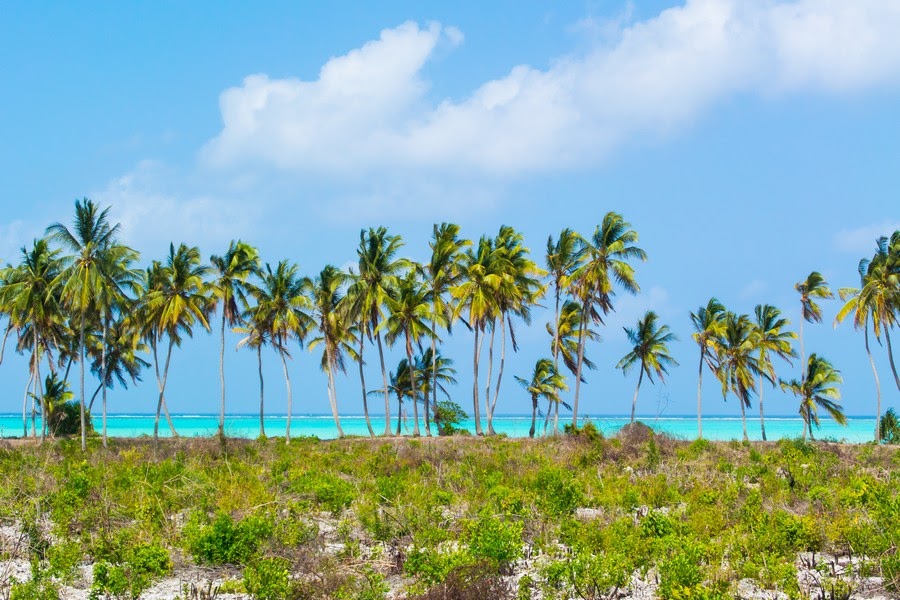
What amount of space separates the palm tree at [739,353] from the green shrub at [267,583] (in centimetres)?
3995

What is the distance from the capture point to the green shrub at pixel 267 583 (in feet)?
27.6

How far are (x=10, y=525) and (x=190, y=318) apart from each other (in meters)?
26.9

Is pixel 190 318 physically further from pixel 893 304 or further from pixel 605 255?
pixel 893 304

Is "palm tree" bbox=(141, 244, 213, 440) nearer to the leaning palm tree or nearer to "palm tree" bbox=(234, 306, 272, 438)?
"palm tree" bbox=(234, 306, 272, 438)

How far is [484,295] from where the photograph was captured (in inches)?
1407

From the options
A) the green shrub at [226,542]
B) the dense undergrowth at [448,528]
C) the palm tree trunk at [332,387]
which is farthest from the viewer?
the palm tree trunk at [332,387]

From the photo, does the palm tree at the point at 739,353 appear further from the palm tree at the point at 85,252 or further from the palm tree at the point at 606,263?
the palm tree at the point at 85,252

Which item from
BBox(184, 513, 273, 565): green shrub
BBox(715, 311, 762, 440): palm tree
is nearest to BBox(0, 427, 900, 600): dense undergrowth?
BBox(184, 513, 273, 565): green shrub

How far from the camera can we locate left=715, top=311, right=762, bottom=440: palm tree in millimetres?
44500

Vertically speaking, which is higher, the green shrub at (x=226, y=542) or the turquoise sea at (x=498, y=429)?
the turquoise sea at (x=498, y=429)

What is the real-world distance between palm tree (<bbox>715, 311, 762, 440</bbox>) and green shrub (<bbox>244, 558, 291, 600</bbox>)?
3995cm

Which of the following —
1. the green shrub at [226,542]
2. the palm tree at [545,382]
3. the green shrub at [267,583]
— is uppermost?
the palm tree at [545,382]

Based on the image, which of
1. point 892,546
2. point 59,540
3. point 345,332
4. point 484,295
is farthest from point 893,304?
point 59,540

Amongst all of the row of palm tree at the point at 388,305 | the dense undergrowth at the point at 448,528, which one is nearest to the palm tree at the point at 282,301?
the row of palm tree at the point at 388,305
